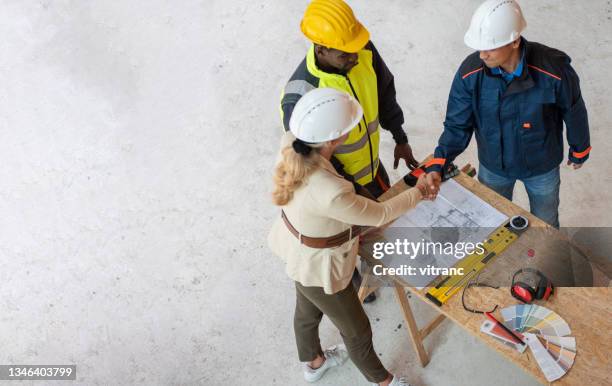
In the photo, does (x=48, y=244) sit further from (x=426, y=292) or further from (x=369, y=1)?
(x=369, y=1)

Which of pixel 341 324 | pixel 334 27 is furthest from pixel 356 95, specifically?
pixel 341 324

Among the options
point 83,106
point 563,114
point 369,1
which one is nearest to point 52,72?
point 83,106

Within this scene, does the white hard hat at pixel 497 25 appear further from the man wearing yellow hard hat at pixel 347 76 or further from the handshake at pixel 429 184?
the handshake at pixel 429 184

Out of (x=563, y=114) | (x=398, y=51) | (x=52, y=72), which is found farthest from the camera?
(x=52, y=72)

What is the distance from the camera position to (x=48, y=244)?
4.24m

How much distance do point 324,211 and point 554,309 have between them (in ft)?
3.24

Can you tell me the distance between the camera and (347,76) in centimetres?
285

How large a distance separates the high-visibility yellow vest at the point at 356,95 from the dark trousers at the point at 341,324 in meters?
0.58

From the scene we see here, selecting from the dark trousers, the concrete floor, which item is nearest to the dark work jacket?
the dark trousers

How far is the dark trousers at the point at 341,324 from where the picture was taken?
287 centimetres

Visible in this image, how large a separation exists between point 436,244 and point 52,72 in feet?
12.1

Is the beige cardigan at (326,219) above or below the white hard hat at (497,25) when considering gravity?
below

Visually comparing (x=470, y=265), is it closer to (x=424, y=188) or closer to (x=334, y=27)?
(x=424, y=188)

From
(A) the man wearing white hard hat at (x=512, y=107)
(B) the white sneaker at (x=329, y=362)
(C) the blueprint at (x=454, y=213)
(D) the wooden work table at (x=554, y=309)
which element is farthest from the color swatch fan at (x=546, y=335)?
(B) the white sneaker at (x=329, y=362)
